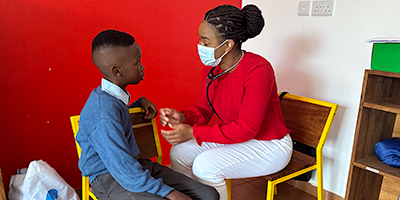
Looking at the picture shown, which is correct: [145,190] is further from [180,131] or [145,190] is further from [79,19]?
[79,19]

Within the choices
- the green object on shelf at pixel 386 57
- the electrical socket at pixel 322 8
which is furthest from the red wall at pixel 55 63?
the green object on shelf at pixel 386 57

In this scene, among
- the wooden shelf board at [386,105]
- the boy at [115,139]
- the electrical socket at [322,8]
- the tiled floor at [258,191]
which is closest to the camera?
the boy at [115,139]

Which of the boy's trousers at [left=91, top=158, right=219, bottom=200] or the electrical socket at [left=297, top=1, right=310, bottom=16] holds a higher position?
the electrical socket at [left=297, top=1, right=310, bottom=16]

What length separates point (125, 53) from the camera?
1219mm

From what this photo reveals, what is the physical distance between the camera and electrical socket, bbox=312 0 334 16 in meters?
1.89

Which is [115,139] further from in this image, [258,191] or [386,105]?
[258,191]

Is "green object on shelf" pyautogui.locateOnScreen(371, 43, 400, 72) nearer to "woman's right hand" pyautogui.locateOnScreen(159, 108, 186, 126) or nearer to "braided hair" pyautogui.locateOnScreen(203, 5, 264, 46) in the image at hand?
"braided hair" pyautogui.locateOnScreen(203, 5, 264, 46)

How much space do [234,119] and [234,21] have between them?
1.59ft

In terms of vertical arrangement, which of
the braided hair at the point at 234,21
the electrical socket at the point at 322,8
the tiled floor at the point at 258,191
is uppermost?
the electrical socket at the point at 322,8

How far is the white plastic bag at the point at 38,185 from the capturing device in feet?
5.04

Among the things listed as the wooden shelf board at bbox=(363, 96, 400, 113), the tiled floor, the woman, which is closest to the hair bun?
the woman

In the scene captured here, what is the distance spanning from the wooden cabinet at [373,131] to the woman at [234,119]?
35 centimetres

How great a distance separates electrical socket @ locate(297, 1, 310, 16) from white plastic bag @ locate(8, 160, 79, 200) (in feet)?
5.73

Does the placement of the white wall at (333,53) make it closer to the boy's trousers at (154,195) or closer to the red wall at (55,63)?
the red wall at (55,63)
